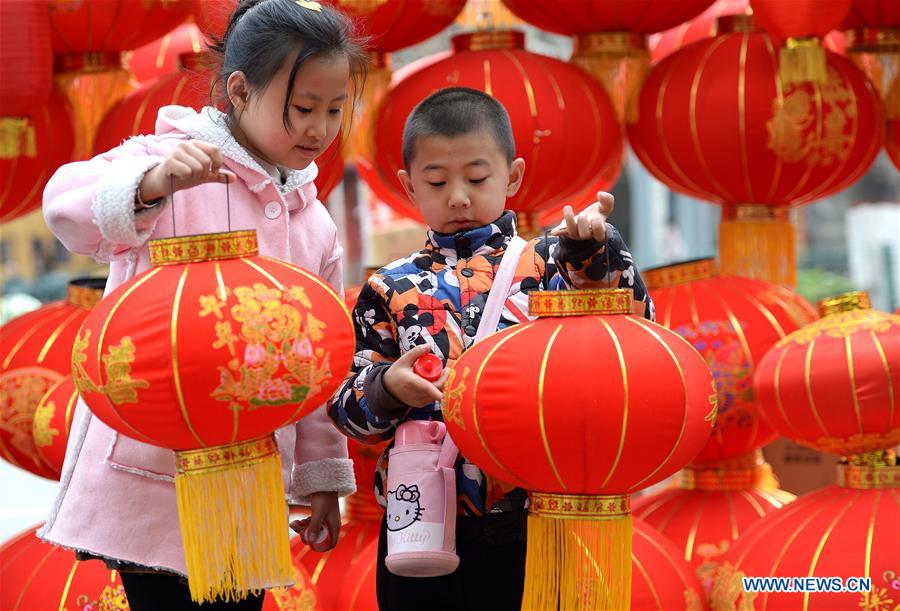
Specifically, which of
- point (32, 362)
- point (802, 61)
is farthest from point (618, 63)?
point (32, 362)

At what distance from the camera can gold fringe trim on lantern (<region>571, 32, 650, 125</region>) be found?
3176 millimetres

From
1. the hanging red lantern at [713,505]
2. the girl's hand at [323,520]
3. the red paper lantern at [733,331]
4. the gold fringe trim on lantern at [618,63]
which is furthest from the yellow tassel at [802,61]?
the girl's hand at [323,520]

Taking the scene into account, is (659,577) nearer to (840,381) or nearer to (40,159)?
(840,381)

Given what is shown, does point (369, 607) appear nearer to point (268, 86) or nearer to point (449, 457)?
point (449, 457)

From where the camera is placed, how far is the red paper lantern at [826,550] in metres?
2.46

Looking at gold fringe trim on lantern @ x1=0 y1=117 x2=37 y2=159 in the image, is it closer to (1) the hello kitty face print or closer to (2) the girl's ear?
(2) the girl's ear

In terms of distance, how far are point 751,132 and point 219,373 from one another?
73.3 inches

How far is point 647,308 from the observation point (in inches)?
69.6

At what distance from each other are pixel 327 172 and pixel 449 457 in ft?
4.65

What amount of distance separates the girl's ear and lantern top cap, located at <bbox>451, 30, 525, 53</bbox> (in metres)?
1.52

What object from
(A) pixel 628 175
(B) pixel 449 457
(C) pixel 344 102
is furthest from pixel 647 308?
(A) pixel 628 175

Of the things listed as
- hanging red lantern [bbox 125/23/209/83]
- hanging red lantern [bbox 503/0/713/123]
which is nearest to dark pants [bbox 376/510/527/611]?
hanging red lantern [bbox 503/0/713/123]

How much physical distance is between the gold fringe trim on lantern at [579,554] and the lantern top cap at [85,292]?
1.66 m

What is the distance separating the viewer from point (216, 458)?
1.57m
